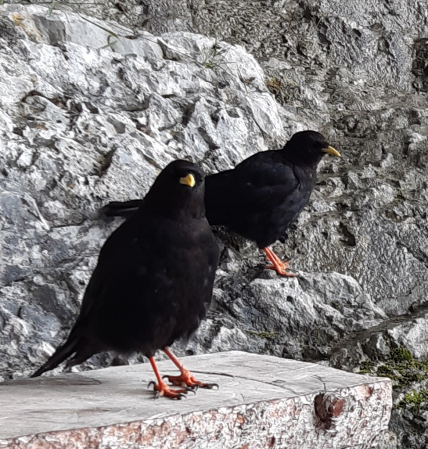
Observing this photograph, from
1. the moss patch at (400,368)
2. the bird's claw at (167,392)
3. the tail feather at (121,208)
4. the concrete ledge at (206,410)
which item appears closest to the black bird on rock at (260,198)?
the tail feather at (121,208)

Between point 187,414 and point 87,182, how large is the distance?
106 inches

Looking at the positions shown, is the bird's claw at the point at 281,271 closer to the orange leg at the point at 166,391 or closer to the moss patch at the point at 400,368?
the moss patch at the point at 400,368

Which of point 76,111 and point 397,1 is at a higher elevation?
point 397,1

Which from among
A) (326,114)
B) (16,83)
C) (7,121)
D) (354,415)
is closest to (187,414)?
(354,415)

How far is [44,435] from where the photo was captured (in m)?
2.47

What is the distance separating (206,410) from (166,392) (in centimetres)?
Result: 27

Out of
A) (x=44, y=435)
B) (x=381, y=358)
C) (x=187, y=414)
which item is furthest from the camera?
(x=381, y=358)

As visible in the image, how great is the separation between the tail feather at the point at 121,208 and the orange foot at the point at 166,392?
200 centimetres

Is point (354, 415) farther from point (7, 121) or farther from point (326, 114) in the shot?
point (326, 114)

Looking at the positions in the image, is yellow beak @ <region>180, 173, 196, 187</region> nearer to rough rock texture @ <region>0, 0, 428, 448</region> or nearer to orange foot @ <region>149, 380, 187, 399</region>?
orange foot @ <region>149, 380, 187, 399</region>

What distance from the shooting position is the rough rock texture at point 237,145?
4703 mm

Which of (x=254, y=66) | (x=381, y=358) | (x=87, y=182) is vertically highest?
(x=254, y=66)

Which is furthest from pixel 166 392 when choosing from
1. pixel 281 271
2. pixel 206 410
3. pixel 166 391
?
pixel 281 271

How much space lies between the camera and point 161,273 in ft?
10.1
